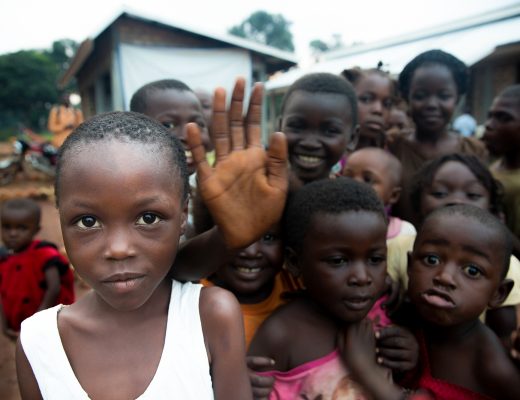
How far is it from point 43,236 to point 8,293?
198 inches

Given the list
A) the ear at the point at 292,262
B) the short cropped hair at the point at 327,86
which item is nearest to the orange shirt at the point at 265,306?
the ear at the point at 292,262

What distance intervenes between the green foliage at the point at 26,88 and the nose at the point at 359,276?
40474 millimetres

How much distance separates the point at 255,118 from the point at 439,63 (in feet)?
7.09

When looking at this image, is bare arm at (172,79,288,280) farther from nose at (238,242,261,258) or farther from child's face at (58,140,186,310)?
nose at (238,242,261,258)

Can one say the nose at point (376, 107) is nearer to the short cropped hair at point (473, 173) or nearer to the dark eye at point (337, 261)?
the short cropped hair at point (473, 173)

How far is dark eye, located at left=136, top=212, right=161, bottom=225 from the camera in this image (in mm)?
1049

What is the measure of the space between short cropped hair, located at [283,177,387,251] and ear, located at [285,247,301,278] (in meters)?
0.03

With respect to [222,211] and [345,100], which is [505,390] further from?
[345,100]

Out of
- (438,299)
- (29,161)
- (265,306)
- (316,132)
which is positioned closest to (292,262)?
(265,306)

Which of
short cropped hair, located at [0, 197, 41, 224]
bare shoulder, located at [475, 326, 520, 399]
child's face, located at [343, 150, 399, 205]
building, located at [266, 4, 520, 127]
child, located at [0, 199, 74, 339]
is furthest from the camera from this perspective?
building, located at [266, 4, 520, 127]

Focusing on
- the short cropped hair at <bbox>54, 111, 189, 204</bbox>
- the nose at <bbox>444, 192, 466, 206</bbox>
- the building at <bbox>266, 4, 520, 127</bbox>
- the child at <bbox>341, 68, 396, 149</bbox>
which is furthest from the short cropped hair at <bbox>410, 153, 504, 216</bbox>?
the building at <bbox>266, 4, 520, 127</bbox>

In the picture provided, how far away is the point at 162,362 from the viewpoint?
1123 mm

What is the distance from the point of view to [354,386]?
1.46 metres

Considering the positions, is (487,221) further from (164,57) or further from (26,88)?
(26,88)
